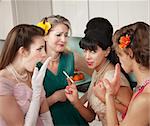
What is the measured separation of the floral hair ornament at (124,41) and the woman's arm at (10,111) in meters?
0.50

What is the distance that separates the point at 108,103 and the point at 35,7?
176cm

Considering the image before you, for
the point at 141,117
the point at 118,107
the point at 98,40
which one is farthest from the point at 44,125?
the point at 141,117

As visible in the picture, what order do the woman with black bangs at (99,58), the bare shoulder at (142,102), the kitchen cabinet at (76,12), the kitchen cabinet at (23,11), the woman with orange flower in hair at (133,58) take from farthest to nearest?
the kitchen cabinet at (23,11)
the kitchen cabinet at (76,12)
the woman with black bangs at (99,58)
the woman with orange flower in hair at (133,58)
the bare shoulder at (142,102)

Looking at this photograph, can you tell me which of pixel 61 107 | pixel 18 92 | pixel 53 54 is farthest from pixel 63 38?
pixel 18 92

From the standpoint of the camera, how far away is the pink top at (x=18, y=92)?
1.27 metres

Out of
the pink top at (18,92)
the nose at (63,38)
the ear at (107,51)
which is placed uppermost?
the nose at (63,38)

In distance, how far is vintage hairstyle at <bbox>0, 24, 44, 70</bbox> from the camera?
1.35m

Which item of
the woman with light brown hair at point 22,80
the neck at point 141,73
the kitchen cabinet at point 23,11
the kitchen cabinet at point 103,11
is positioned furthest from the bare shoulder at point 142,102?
the kitchen cabinet at point 23,11

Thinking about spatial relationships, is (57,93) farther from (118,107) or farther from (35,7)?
(35,7)

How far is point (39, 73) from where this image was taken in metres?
1.36

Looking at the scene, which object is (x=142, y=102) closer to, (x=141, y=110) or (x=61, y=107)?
(x=141, y=110)

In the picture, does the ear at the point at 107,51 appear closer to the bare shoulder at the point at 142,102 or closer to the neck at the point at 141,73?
the neck at the point at 141,73

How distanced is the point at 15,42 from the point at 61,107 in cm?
50

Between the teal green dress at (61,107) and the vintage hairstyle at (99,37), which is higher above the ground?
the vintage hairstyle at (99,37)
